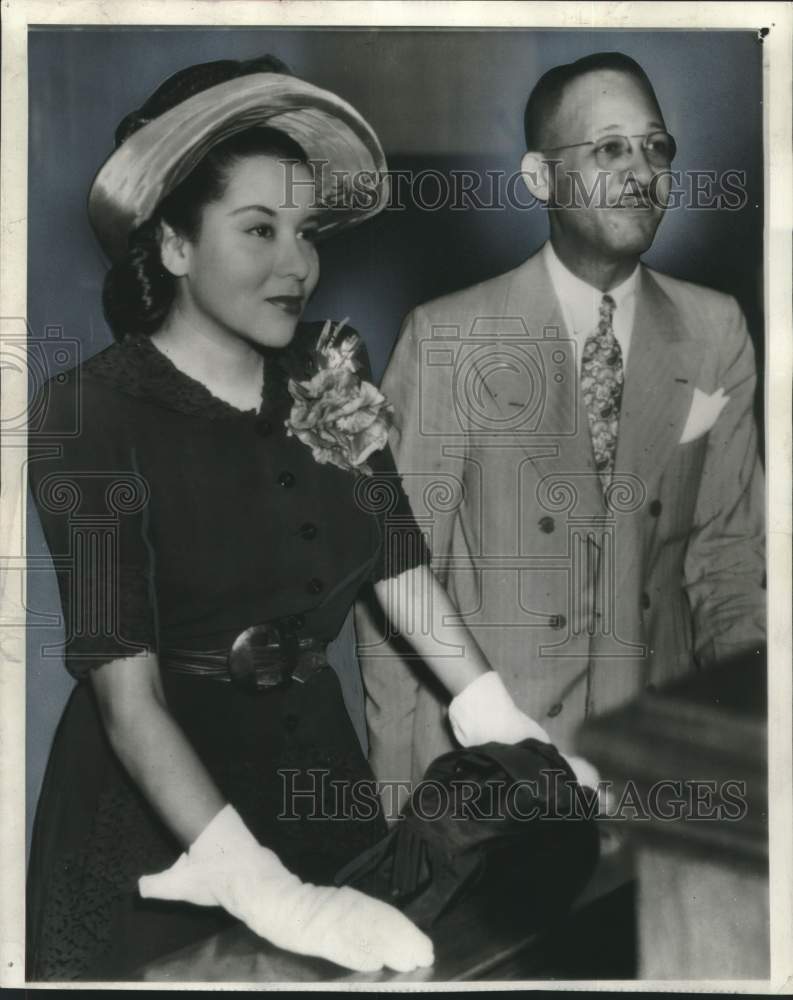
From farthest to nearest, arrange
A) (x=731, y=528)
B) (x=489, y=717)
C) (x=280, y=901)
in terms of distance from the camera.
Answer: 1. (x=731, y=528)
2. (x=489, y=717)
3. (x=280, y=901)

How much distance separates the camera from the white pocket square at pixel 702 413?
3.77 metres

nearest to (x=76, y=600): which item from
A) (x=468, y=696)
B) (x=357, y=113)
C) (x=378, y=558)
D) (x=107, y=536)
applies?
(x=107, y=536)

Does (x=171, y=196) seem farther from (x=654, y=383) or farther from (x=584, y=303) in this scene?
(x=654, y=383)

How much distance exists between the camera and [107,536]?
3.61 meters

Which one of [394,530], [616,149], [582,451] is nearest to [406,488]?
[394,530]

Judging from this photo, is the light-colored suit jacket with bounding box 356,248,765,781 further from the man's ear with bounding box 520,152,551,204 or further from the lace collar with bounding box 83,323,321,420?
the lace collar with bounding box 83,323,321,420

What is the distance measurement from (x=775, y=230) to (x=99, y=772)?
2.46 m

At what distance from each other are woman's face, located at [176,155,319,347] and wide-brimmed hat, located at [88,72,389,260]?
85mm

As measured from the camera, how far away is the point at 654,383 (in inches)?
148

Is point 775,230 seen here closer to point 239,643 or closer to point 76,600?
point 239,643

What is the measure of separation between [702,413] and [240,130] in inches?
60.3

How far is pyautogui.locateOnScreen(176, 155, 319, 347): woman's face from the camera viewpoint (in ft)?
11.8

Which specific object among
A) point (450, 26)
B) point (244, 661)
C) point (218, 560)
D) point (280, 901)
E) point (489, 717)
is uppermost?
point (450, 26)

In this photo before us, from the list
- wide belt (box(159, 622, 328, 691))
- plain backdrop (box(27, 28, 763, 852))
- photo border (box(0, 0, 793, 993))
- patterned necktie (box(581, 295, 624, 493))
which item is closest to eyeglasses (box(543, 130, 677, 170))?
plain backdrop (box(27, 28, 763, 852))
